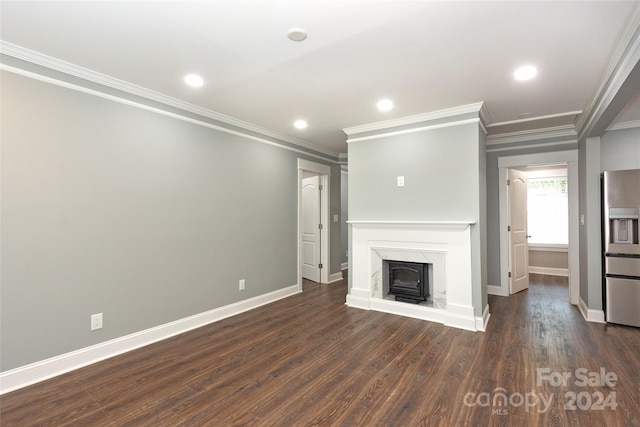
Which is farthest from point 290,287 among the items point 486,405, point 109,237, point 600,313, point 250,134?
point 600,313

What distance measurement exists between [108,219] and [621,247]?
216 inches

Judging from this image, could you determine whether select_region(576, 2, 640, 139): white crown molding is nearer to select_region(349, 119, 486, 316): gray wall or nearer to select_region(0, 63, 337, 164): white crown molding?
select_region(349, 119, 486, 316): gray wall

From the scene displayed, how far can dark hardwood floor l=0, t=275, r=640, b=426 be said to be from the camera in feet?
6.47

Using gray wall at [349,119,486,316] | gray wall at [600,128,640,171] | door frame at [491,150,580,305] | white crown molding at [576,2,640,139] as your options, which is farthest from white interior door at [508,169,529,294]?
white crown molding at [576,2,640,139]

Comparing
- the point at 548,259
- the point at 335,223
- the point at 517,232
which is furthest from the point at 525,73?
the point at 548,259

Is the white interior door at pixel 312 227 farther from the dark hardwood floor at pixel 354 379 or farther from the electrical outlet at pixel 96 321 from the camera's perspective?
the electrical outlet at pixel 96 321

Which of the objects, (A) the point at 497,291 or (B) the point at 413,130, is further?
(A) the point at 497,291

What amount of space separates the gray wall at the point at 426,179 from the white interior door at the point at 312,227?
1.47 metres

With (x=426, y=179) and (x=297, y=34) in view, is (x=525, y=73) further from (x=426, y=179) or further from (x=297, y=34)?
(x=297, y=34)

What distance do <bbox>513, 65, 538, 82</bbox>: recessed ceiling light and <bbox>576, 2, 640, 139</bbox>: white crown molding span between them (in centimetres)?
50

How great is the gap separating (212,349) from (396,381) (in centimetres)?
173

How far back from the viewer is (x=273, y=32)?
2145 millimetres

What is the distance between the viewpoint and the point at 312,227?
5938 millimetres

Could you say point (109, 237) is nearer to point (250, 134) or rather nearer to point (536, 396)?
point (250, 134)
